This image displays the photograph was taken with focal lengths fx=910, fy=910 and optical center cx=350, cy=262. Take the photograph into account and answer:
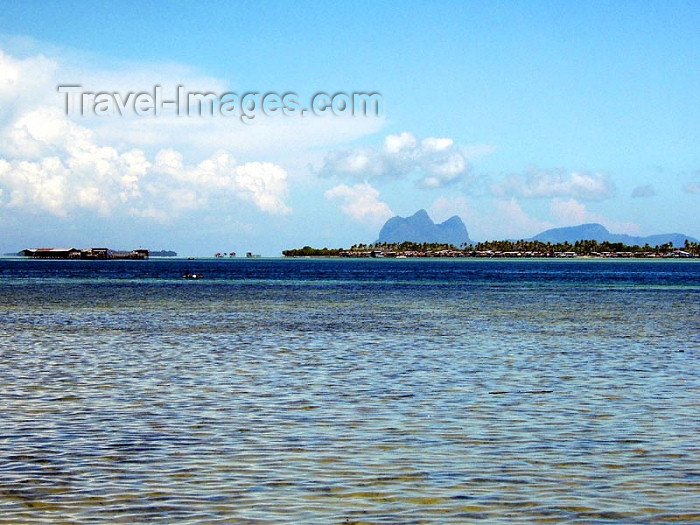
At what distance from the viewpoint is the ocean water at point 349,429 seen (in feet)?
42.3

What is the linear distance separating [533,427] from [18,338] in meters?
27.0

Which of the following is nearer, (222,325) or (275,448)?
(275,448)

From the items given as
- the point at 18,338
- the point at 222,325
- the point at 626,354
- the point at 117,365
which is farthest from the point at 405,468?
the point at 222,325

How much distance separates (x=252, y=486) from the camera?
1377 cm

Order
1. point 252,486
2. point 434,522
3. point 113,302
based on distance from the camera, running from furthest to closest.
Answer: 1. point 113,302
2. point 252,486
3. point 434,522

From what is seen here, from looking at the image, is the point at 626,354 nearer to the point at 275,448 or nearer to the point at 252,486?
the point at 275,448

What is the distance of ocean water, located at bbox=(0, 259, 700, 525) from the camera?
12.9 metres

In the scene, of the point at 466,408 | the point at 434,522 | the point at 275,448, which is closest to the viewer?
the point at 434,522

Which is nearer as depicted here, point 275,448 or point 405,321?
point 275,448

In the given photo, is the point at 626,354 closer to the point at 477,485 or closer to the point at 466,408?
the point at 466,408

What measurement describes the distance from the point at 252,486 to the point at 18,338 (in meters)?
28.0

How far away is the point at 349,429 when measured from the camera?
59.7ft

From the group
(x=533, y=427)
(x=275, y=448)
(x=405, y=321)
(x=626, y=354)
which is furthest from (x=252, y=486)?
(x=405, y=321)

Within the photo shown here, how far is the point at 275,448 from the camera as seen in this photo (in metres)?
16.3
